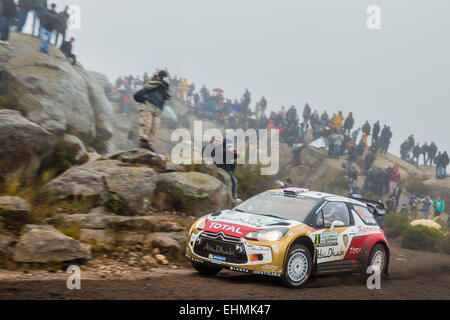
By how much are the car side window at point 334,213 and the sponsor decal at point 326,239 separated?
6.6 inches

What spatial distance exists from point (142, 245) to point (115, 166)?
2.55 meters

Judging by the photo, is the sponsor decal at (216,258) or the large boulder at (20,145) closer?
the sponsor decal at (216,258)

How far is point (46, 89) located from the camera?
14.9m

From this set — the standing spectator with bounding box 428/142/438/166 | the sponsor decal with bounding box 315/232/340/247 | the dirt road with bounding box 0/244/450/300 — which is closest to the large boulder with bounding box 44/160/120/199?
the dirt road with bounding box 0/244/450/300

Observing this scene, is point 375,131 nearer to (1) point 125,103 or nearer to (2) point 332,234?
(1) point 125,103

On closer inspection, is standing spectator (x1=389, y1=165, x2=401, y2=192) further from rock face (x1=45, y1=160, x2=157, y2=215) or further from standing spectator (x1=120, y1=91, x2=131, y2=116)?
standing spectator (x1=120, y1=91, x2=131, y2=116)

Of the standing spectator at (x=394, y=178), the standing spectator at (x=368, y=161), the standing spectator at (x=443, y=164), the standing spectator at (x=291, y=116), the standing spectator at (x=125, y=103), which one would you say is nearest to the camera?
the standing spectator at (x=394, y=178)

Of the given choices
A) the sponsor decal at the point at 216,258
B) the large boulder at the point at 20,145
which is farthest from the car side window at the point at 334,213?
the large boulder at the point at 20,145

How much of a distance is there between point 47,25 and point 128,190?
29.0 feet

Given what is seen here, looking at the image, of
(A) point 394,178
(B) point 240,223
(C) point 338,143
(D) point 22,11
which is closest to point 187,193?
(B) point 240,223

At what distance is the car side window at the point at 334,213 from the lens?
826cm

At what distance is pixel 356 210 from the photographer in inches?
359

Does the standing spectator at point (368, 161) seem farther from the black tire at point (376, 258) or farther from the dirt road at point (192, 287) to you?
the black tire at point (376, 258)

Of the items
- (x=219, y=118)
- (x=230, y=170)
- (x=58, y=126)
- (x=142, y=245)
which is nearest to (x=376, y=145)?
(x=219, y=118)
